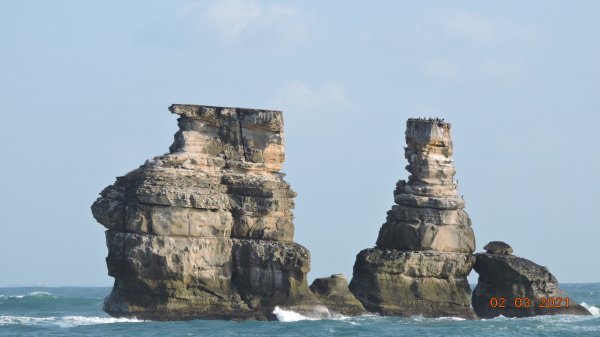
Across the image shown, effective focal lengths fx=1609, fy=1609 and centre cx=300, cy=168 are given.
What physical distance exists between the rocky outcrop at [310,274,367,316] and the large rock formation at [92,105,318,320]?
0.95 metres

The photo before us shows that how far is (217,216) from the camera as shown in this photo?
5181cm

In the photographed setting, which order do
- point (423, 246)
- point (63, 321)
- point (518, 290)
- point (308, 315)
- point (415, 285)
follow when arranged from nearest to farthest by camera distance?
point (308, 315)
point (63, 321)
point (415, 285)
point (423, 246)
point (518, 290)

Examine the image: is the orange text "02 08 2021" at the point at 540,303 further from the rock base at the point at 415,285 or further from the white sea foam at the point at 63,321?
the white sea foam at the point at 63,321

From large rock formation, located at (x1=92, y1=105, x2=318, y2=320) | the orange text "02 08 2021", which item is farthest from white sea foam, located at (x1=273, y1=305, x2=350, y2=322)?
the orange text "02 08 2021"

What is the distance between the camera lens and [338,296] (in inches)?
2119

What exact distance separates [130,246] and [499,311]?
537 inches

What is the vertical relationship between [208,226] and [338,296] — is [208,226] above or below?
above

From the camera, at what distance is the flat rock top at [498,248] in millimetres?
56656

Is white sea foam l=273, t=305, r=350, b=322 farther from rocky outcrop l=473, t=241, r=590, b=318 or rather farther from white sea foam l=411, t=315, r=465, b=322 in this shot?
rocky outcrop l=473, t=241, r=590, b=318

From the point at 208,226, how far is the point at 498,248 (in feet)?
36.7

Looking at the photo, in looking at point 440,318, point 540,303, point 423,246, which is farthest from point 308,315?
point 540,303

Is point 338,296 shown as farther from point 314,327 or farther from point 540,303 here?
point 540,303

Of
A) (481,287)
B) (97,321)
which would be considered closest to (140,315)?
(97,321)

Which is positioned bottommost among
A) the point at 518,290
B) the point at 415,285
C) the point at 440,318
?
the point at 440,318
